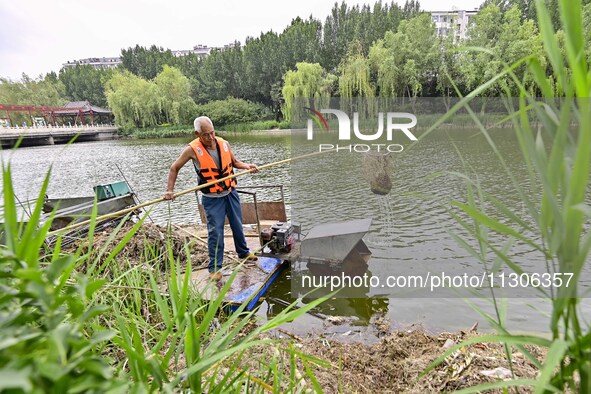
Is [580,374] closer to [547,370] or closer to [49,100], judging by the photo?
[547,370]

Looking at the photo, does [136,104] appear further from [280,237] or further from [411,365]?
[411,365]

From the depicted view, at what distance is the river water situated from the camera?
3947 millimetres

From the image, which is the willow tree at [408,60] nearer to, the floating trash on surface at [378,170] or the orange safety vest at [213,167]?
the floating trash on surface at [378,170]

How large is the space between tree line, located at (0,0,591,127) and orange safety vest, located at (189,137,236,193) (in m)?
21.6

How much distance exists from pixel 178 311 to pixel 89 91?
88.7 m

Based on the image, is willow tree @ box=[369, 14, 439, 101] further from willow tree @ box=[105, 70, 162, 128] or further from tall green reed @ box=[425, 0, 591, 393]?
willow tree @ box=[105, 70, 162, 128]

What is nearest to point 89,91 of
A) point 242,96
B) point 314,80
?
point 242,96

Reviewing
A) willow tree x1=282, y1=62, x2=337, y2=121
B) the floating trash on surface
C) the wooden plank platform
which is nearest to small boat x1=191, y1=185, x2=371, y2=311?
the wooden plank platform

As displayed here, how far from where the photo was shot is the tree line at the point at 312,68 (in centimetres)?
2791

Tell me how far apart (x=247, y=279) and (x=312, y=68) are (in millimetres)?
30643

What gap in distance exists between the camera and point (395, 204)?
29.4 feet

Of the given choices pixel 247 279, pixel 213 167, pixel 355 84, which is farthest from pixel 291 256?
pixel 355 84

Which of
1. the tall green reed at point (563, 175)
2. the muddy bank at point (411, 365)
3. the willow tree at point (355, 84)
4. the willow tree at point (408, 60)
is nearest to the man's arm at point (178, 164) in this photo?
the muddy bank at point (411, 365)

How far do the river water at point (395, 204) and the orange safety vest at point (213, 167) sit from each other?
83 cm
